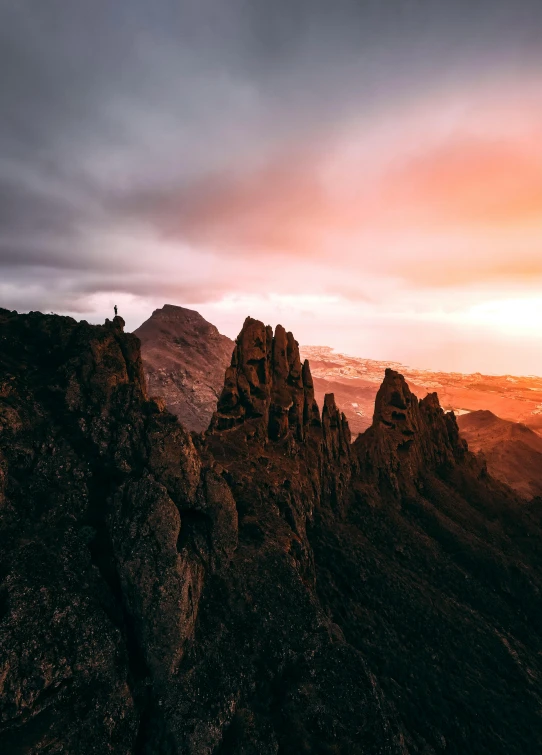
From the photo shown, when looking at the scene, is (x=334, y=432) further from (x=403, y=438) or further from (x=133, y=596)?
(x=133, y=596)

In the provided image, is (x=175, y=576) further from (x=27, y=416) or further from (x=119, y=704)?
(x=27, y=416)

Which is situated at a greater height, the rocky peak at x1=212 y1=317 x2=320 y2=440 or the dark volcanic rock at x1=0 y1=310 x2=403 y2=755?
the rocky peak at x1=212 y1=317 x2=320 y2=440

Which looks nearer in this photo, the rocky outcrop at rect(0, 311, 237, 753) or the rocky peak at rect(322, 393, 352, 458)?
the rocky outcrop at rect(0, 311, 237, 753)

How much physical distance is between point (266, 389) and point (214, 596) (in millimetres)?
36604

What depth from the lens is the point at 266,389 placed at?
63438 millimetres

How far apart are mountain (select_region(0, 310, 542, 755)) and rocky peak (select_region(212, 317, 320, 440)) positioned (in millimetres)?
1209

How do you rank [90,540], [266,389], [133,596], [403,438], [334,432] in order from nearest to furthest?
1. [133,596]
2. [90,540]
3. [266,389]
4. [334,432]
5. [403,438]

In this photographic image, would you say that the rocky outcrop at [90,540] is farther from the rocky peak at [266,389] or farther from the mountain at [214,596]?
the rocky peak at [266,389]

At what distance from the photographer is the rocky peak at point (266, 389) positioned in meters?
61.3

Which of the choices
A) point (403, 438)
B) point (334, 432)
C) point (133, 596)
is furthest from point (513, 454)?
point (133, 596)

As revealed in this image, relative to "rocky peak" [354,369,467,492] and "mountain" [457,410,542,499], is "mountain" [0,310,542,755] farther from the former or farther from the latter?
"mountain" [457,410,542,499]

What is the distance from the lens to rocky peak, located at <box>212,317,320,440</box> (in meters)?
61.3

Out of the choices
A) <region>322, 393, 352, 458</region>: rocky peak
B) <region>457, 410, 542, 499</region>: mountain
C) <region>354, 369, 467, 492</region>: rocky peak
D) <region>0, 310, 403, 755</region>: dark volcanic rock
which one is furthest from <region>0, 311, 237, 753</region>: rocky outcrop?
<region>457, 410, 542, 499</region>: mountain

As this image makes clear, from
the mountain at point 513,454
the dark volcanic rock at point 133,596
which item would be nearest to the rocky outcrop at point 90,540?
the dark volcanic rock at point 133,596
